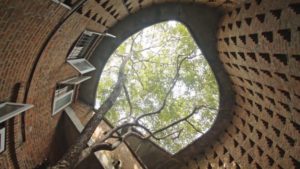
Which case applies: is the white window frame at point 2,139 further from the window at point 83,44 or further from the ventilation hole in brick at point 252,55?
the ventilation hole in brick at point 252,55

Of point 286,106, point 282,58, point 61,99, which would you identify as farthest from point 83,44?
point 286,106

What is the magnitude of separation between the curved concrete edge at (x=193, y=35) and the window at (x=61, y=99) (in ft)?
4.11

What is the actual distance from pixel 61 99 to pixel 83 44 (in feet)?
7.65

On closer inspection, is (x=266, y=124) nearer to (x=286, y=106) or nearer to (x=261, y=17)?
(x=286, y=106)

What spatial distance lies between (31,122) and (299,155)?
764 cm

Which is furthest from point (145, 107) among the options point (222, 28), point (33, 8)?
point (33, 8)

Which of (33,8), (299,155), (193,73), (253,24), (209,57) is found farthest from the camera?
(193,73)

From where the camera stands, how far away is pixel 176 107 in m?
20.5

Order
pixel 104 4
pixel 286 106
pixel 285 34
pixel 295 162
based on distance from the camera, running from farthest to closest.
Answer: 1. pixel 104 4
2. pixel 286 106
3. pixel 295 162
4. pixel 285 34

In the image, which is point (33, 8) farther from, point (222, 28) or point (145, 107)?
point (145, 107)

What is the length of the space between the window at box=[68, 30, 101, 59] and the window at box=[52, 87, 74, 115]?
1425 millimetres

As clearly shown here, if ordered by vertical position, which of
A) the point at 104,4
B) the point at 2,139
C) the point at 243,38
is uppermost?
the point at 104,4

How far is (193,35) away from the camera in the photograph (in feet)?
37.3

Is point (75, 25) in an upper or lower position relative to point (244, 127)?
upper
